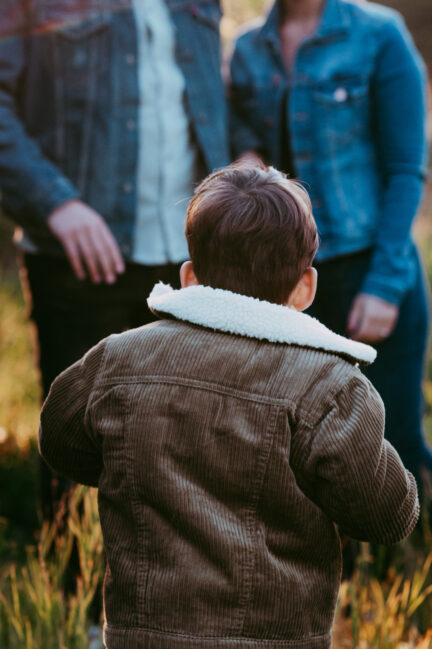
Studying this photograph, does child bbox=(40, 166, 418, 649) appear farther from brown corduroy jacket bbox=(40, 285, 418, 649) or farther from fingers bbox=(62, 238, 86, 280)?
fingers bbox=(62, 238, 86, 280)

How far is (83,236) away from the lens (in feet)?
6.68

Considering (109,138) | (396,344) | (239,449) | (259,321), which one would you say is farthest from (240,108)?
(239,449)

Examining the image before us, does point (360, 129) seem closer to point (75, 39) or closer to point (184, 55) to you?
point (184, 55)

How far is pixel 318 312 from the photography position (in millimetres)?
2326

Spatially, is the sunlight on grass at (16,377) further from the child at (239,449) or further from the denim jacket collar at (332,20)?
the child at (239,449)

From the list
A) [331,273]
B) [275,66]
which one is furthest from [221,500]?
[275,66]

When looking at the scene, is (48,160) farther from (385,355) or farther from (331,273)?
(385,355)

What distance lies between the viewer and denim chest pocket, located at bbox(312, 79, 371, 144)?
7.27 ft

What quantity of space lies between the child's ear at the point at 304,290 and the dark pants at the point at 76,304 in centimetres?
87

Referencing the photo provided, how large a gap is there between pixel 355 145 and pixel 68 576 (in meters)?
1.50

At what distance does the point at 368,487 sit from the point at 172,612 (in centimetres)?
38

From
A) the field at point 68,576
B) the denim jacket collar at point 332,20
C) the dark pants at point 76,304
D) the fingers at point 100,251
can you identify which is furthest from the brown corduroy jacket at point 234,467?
the denim jacket collar at point 332,20

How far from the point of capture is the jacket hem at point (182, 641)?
51.1 inches

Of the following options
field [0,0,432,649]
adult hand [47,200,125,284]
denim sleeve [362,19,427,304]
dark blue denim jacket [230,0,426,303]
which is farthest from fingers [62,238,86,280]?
denim sleeve [362,19,427,304]
